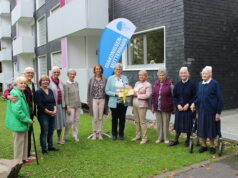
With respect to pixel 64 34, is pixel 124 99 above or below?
below

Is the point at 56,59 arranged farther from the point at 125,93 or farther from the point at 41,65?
the point at 125,93

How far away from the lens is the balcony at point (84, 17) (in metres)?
11.4

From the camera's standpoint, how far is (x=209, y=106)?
17.2ft

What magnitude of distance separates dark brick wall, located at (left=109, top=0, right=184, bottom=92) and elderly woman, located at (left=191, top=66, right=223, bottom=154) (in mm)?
3470

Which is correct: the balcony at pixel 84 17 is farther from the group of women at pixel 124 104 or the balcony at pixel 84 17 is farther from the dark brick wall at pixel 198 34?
the group of women at pixel 124 104

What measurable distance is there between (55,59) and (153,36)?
9.82 meters

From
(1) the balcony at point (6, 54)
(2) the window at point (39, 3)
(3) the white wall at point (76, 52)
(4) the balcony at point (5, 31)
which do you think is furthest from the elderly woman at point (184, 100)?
(4) the balcony at point (5, 31)

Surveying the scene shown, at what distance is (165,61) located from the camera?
30.7 feet

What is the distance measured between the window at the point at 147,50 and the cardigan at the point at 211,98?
4.55 metres

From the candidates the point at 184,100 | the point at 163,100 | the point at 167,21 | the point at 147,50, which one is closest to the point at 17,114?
the point at 163,100

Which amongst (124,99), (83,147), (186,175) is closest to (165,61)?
(124,99)

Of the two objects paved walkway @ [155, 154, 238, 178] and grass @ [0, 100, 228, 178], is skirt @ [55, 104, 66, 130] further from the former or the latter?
paved walkway @ [155, 154, 238, 178]

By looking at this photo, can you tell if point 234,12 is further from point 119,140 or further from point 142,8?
point 119,140

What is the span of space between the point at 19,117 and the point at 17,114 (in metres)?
0.07
